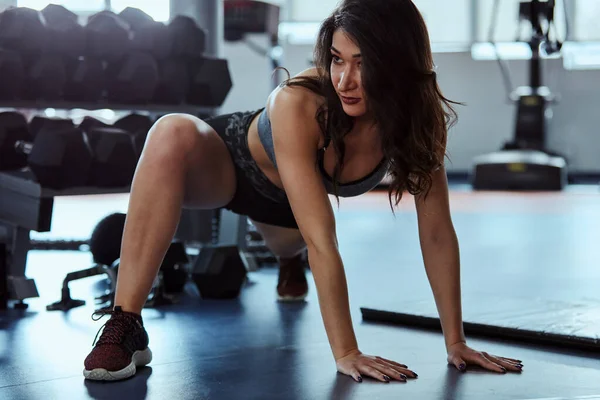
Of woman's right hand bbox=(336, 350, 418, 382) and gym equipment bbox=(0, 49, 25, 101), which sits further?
gym equipment bbox=(0, 49, 25, 101)

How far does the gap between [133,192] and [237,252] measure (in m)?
0.90

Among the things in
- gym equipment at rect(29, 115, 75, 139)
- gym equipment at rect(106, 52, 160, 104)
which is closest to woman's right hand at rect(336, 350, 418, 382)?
gym equipment at rect(29, 115, 75, 139)

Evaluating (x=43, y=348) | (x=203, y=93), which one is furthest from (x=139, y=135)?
(x=43, y=348)

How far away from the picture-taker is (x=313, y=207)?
150 cm

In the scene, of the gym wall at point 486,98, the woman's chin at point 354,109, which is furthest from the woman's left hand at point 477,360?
the gym wall at point 486,98

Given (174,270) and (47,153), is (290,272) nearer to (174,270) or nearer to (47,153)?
(174,270)

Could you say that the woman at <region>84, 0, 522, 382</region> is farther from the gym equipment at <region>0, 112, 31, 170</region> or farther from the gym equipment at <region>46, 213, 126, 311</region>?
the gym equipment at <region>0, 112, 31, 170</region>

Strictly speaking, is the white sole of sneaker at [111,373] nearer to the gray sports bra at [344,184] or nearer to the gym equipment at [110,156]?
the gray sports bra at [344,184]

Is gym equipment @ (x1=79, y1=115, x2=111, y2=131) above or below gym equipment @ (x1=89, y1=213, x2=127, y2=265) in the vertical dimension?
above

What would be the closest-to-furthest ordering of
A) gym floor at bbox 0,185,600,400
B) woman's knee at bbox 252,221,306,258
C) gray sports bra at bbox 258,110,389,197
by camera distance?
gym floor at bbox 0,185,600,400 → gray sports bra at bbox 258,110,389,197 → woman's knee at bbox 252,221,306,258

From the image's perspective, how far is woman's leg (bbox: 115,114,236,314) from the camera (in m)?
1.65

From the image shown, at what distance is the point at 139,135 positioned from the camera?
9.41 feet

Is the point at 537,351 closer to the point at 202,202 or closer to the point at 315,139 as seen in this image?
the point at 315,139

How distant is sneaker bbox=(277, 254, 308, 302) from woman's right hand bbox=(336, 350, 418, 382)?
920 mm
